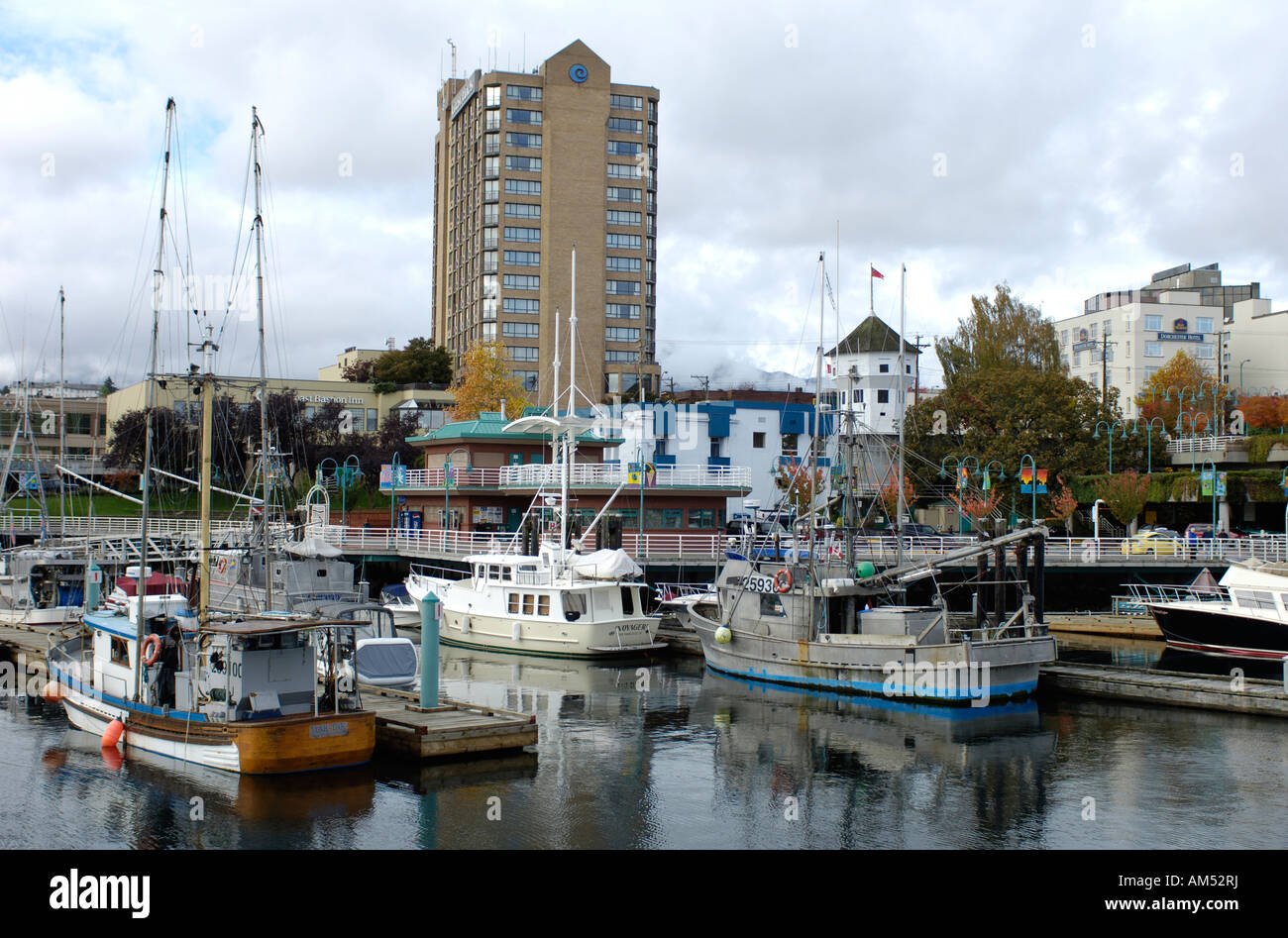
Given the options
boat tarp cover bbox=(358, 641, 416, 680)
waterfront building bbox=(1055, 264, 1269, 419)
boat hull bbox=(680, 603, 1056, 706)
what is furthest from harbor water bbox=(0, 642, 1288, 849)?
waterfront building bbox=(1055, 264, 1269, 419)

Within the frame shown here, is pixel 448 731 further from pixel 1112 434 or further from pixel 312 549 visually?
pixel 1112 434

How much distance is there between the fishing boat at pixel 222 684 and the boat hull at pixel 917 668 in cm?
1414

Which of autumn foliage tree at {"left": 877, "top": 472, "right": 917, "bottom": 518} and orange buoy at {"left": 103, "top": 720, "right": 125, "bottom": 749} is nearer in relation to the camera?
orange buoy at {"left": 103, "top": 720, "right": 125, "bottom": 749}

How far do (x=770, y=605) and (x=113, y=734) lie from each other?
18.8 m

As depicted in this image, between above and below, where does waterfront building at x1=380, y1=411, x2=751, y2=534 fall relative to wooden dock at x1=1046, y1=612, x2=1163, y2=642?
above

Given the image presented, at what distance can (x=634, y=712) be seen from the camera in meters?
32.4

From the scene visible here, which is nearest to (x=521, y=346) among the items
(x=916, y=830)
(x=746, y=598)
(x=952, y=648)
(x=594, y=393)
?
(x=594, y=393)

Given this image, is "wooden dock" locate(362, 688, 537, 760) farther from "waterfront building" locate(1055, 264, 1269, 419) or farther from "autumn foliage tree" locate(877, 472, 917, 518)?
"waterfront building" locate(1055, 264, 1269, 419)

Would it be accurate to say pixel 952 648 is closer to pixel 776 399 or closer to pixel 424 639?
pixel 424 639

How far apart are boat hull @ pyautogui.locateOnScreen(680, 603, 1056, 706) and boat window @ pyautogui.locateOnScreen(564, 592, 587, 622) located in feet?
28.5

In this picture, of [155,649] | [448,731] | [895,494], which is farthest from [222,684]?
[895,494]

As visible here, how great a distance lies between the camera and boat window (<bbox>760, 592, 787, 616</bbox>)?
1421 inches

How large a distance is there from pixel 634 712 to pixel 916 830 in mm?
12153

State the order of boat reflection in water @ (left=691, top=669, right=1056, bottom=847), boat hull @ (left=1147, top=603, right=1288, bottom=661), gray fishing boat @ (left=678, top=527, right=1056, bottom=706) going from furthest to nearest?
boat hull @ (left=1147, top=603, right=1288, bottom=661)
gray fishing boat @ (left=678, top=527, right=1056, bottom=706)
boat reflection in water @ (left=691, top=669, right=1056, bottom=847)
